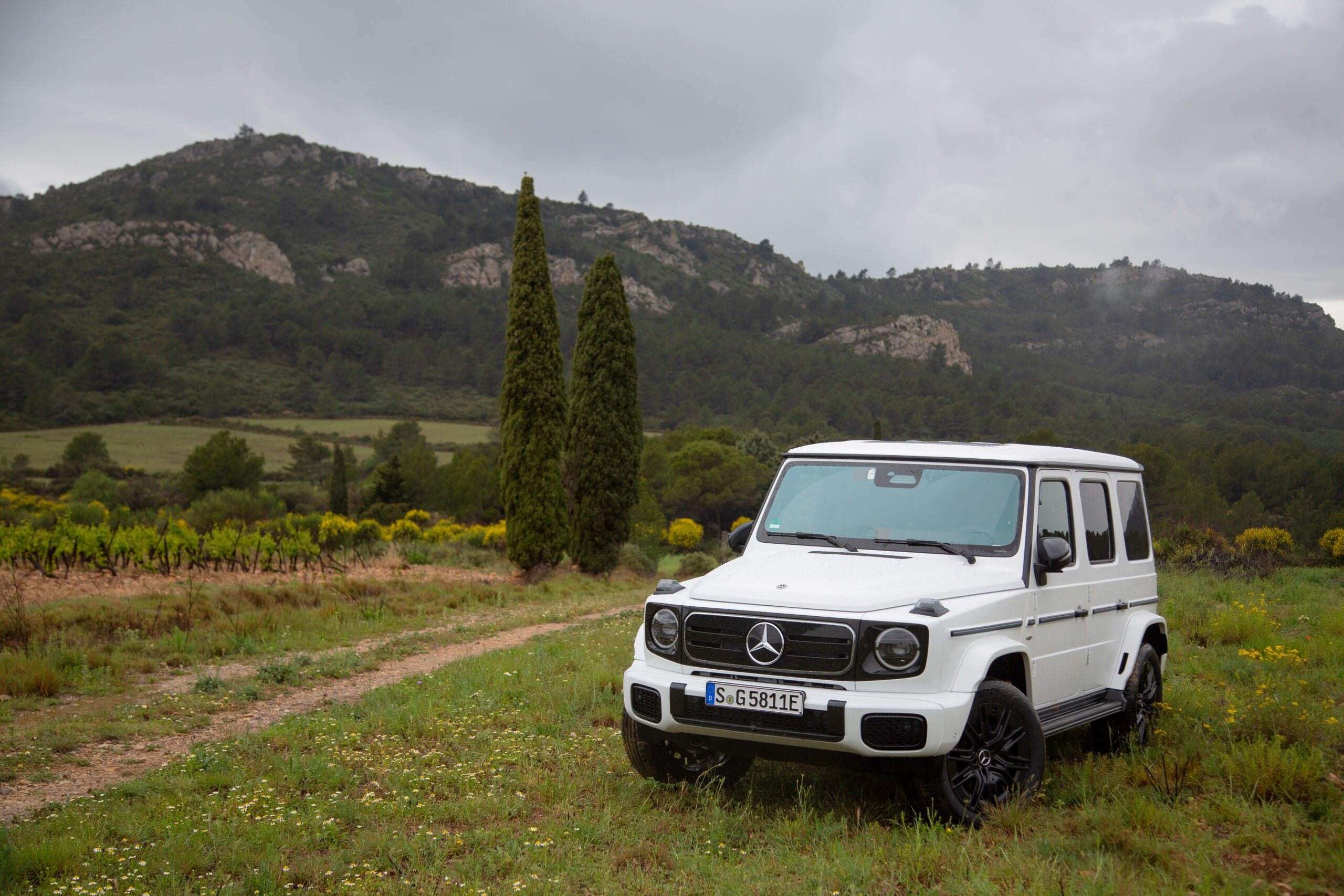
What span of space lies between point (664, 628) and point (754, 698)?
Result: 0.70 m

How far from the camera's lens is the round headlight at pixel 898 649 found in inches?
169

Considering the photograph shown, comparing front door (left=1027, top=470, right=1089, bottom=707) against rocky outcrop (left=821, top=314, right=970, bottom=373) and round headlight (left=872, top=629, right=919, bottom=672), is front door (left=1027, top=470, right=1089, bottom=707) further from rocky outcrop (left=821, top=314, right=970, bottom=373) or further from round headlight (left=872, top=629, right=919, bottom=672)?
rocky outcrop (left=821, top=314, right=970, bottom=373)

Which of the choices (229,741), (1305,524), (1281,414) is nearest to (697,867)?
(229,741)

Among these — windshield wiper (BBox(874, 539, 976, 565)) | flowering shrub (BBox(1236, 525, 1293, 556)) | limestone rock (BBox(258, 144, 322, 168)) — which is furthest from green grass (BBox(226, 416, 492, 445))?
limestone rock (BBox(258, 144, 322, 168))

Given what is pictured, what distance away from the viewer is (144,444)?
61.1 m

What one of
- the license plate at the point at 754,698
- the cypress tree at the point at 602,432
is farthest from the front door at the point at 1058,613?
the cypress tree at the point at 602,432

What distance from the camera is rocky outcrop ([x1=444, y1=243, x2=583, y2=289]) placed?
12181cm

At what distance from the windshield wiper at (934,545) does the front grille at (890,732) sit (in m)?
1.30

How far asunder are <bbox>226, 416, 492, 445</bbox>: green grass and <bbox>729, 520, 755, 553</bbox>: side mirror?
227 feet

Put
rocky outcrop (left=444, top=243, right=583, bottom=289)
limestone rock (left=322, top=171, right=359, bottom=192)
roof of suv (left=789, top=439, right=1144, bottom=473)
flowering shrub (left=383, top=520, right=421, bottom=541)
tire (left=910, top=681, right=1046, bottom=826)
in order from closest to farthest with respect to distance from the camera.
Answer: tire (left=910, top=681, right=1046, bottom=826) < roof of suv (left=789, top=439, right=1144, bottom=473) < flowering shrub (left=383, top=520, right=421, bottom=541) < rocky outcrop (left=444, top=243, right=583, bottom=289) < limestone rock (left=322, top=171, right=359, bottom=192)

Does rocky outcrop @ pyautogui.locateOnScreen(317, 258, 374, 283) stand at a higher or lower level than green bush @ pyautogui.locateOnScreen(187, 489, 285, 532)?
higher

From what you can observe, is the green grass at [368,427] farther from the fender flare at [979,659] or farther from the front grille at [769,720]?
the fender flare at [979,659]

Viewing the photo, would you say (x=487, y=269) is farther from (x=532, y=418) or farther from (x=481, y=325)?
(x=532, y=418)

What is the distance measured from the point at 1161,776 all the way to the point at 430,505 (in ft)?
160
